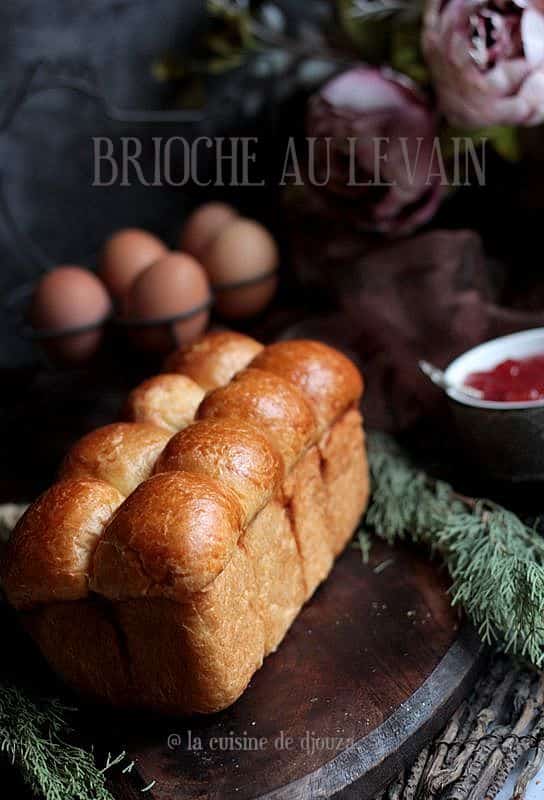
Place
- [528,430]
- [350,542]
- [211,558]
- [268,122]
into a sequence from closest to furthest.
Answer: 1. [211,558]
2. [528,430]
3. [350,542]
4. [268,122]

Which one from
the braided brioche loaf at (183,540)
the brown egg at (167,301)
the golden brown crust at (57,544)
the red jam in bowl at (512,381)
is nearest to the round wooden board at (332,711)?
the braided brioche loaf at (183,540)

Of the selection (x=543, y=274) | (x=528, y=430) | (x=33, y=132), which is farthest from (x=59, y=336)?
(x=543, y=274)

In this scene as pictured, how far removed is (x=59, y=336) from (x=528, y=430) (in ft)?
3.36

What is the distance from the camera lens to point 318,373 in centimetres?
159

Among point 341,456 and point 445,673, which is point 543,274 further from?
point 445,673

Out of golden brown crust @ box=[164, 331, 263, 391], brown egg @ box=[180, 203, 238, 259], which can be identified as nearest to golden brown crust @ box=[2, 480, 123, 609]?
golden brown crust @ box=[164, 331, 263, 391]

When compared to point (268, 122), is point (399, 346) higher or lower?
lower

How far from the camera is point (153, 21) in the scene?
2406 millimetres

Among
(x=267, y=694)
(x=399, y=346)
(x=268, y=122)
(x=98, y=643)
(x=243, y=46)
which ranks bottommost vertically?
(x=267, y=694)

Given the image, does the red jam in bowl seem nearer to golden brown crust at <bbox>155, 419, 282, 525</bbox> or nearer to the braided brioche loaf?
the braided brioche loaf

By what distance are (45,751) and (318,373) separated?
75cm

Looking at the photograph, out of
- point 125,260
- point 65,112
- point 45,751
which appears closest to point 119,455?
point 45,751

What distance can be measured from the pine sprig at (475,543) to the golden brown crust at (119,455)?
19.4 inches

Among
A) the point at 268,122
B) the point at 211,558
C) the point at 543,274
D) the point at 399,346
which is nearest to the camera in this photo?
the point at 211,558
